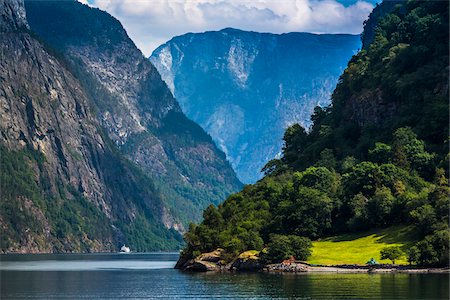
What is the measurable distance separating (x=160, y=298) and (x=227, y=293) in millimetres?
10557

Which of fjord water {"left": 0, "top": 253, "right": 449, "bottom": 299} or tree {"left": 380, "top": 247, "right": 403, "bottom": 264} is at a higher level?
tree {"left": 380, "top": 247, "right": 403, "bottom": 264}

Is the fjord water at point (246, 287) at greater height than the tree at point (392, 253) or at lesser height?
lesser

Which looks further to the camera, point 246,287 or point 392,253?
point 392,253

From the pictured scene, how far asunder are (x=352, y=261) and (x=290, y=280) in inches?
1084

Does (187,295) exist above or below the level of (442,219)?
below

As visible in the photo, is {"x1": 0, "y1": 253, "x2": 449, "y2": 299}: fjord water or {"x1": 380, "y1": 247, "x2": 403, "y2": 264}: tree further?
{"x1": 380, "y1": 247, "x2": 403, "y2": 264}: tree

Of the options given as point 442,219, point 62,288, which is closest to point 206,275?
point 62,288

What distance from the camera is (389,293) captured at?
137125mm

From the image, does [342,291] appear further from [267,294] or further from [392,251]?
[392,251]

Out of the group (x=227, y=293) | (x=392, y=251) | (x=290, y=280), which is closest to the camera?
(x=227, y=293)

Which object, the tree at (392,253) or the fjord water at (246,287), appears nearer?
the fjord water at (246,287)

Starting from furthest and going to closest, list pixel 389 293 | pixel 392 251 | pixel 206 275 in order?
pixel 206 275 → pixel 392 251 → pixel 389 293

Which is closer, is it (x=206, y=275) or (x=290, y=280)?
(x=290, y=280)

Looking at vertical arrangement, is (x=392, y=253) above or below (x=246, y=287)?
above
